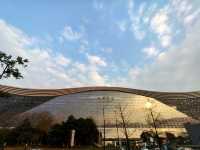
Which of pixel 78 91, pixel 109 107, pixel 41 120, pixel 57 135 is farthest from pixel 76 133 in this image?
pixel 78 91

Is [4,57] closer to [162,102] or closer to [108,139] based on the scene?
[108,139]

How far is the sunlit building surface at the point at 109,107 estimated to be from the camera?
7931cm

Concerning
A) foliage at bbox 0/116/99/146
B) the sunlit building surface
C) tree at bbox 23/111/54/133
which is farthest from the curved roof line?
foliage at bbox 0/116/99/146

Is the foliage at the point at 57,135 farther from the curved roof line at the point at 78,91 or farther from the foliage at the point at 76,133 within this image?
the curved roof line at the point at 78,91

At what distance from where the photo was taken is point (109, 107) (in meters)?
85.2

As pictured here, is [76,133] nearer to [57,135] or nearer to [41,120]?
[57,135]

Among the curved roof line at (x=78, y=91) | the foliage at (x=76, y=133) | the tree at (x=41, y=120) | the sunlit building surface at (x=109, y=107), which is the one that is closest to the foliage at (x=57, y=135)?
the foliage at (x=76, y=133)

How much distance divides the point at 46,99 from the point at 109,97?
26.9m

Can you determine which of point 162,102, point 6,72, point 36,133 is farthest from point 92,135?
point 162,102

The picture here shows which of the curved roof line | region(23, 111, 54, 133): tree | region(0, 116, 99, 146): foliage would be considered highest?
the curved roof line

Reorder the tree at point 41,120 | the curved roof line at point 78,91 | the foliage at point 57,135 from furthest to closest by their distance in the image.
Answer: the curved roof line at point 78,91 → the tree at point 41,120 → the foliage at point 57,135

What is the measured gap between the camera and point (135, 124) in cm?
7981

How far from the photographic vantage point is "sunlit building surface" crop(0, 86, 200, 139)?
79312 mm

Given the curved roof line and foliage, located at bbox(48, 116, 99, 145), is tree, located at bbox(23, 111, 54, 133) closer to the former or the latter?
foliage, located at bbox(48, 116, 99, 145)
